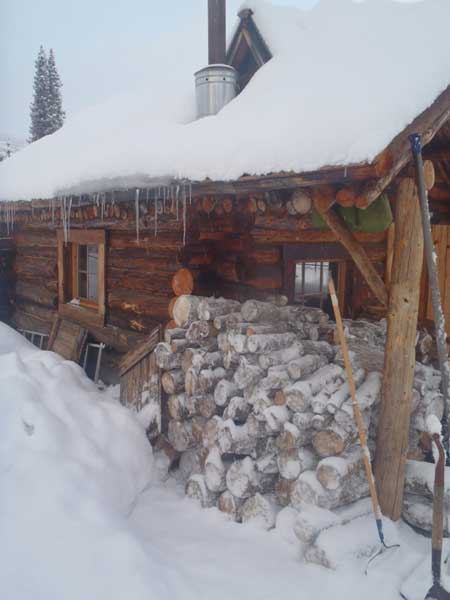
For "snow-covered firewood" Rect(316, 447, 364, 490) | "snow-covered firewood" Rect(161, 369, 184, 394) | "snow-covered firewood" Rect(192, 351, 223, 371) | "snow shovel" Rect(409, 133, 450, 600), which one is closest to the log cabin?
"snow shovel" Rect(409, 133, 450, 600)

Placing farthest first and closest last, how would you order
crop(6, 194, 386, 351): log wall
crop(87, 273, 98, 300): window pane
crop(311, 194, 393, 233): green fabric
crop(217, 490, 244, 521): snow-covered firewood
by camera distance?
crop(87, 273, 98, 300): window pane < crop(6, 194, 386, 351): log wall < crop(217, 490, 244, 521): snow-covered firewood < crop(311, 194, 393, 233): green fabric

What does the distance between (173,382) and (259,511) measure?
150 cm

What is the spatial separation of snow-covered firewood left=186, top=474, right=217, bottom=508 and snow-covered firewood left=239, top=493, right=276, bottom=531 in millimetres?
324

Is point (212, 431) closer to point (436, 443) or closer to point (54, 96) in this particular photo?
point (436, 443)

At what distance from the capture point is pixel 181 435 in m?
4.61

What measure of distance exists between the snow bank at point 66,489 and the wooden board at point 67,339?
1787 mm

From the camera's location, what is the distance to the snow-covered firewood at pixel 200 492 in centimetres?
412

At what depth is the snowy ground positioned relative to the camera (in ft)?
9.99

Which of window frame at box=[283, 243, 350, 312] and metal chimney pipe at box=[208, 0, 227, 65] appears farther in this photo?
metal chimney pipe at box=[208, 0, 227, 65]

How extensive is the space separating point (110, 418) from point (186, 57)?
10362mm

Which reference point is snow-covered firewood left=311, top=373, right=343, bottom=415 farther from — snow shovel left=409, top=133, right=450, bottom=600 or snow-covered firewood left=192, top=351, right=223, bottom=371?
snow-covered firewood left=192, top=351, right=223, bottom=371

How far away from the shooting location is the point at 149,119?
7.20 m

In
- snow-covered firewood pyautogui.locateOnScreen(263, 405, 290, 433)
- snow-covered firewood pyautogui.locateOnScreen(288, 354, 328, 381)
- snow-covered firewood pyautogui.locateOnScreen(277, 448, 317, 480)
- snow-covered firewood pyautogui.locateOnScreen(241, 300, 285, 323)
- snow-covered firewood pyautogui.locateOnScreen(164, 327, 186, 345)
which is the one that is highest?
snow-covered firewood pyautogui.locateOnScreen(241, 300, 285, 323)

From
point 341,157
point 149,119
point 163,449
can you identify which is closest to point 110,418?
point 163,449
